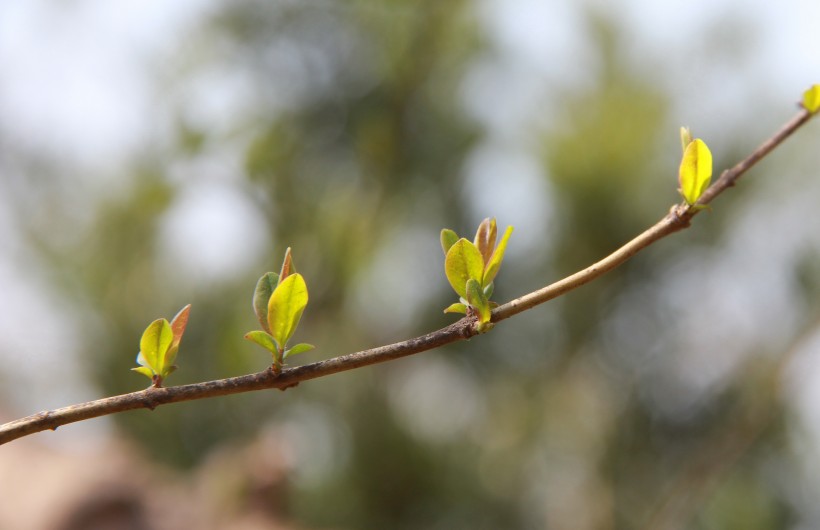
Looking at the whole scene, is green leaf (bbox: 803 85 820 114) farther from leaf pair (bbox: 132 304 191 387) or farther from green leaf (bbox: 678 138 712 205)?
leaf pair (bbox: 132 304 191 387)

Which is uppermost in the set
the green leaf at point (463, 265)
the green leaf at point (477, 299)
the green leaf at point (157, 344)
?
the green leaf at point (157, 344)

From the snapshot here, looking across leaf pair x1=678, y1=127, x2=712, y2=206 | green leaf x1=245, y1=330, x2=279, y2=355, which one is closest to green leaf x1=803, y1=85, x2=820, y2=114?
leaf pair x1=678, y1=127, x2=712, y2=206

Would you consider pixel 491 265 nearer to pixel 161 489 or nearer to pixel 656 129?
pixel 161 489

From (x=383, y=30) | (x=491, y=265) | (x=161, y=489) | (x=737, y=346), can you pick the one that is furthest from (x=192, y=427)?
(x=491, y=265)

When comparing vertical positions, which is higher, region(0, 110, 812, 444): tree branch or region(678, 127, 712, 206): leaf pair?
region(678, 127, 712, 206): leaf pair

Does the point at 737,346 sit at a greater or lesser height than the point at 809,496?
greater

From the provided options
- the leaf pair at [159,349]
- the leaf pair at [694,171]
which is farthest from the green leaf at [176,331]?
the leaf pair at [694,171]

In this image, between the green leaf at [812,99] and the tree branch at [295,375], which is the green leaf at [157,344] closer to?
the tree branch at [295,375]
